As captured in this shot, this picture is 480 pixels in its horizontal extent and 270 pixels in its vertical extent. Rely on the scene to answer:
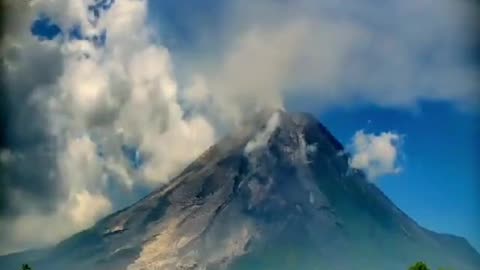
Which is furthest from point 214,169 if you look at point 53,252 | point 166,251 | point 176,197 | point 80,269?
point 53,252

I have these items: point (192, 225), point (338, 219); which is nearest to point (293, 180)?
point (338, 219)

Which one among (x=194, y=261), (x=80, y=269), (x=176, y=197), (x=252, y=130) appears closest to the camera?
(x=194, y=261)

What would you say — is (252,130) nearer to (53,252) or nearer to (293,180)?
(293,180)

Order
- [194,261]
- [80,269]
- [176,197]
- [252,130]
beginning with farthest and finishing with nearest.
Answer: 1. [252,130]
2. [176,197]
3. [80,269]
4. [194,261]

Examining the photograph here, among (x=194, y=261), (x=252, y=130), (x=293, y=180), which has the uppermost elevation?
(x=252, y=130)

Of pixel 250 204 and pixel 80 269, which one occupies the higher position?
pixel 250 204

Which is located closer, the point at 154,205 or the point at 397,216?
the point at 154,205

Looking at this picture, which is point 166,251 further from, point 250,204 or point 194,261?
point 250,204
